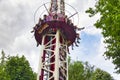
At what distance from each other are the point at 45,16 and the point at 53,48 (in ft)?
11.5

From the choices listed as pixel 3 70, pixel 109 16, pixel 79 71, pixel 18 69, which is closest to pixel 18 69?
pixel 18 69

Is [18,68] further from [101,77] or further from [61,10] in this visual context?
[61,10]

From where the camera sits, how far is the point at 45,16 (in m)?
32.8

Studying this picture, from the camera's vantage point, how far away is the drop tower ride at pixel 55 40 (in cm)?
3117

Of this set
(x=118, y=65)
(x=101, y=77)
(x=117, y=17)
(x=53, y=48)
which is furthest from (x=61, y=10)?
(x=117, y=17)

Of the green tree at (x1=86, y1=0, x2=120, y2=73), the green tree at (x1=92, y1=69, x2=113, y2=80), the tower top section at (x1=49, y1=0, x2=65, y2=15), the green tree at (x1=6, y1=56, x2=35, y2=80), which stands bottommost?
Answer: the green tree at (x1=86, y1=0, x2=120, y2=73)

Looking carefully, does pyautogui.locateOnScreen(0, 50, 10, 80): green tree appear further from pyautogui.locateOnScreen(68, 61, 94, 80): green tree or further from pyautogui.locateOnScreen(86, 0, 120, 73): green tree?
pyautogui.locateOnScreen(86, 0, 120, 73): green tree

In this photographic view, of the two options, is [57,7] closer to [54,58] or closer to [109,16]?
[54,58]

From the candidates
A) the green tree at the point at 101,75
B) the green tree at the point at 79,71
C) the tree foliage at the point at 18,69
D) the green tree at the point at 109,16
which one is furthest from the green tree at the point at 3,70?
the green tree at the point at 109,16

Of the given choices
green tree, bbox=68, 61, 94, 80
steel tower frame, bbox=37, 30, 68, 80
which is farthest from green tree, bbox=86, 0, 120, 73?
green tree, bbox=68, 61, 94, 80

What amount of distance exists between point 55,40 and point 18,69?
1727 centimetres

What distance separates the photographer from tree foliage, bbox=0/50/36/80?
1897 inches

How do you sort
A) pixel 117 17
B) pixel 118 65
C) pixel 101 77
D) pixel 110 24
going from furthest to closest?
pixel 101 77 → pixel 118 65 → pixel 110 24 → pixel 117 17

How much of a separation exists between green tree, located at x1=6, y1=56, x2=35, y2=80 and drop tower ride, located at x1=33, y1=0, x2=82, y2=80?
14.9 m
